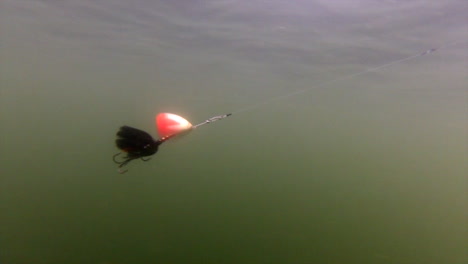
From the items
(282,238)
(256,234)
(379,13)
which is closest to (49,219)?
(256,234)

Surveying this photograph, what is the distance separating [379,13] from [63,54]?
26003 mm

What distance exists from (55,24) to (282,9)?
509 inches

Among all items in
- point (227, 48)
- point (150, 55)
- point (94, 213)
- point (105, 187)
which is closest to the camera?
point (94, 213)

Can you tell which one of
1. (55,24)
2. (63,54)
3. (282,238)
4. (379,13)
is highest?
(63,54)

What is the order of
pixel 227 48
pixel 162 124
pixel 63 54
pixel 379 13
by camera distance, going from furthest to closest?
pixel 63 54, pixel 227 48, pixel 379 13, pixel 162 124

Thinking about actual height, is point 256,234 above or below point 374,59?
below

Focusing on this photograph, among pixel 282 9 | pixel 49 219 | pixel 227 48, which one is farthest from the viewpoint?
pixel 227 48

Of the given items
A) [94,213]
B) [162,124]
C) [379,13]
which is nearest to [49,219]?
[94,213]

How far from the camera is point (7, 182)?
1956 cm

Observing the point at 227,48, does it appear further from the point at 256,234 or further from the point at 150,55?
the point at 256,234

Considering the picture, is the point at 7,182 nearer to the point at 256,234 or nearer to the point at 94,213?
the point at 94,213

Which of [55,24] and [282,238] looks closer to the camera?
[282,238]

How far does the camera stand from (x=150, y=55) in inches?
872

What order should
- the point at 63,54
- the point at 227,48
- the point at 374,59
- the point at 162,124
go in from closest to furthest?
the point at 162,124, the point at 374,59, the point at 227,48, the point at 63,54
